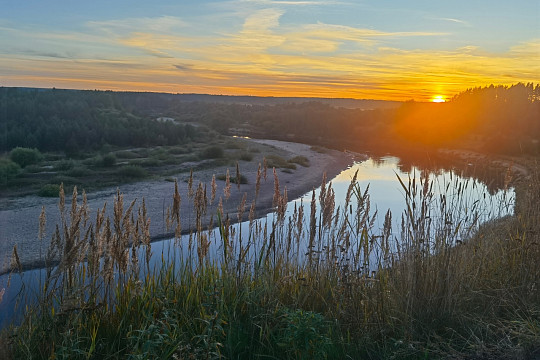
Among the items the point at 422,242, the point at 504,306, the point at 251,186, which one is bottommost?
the point at 251,186

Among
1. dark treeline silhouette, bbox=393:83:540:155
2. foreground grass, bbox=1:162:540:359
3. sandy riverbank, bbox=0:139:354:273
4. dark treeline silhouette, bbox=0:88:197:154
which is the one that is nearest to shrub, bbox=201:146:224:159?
sandy riverbank, bbox=0:139:354:273

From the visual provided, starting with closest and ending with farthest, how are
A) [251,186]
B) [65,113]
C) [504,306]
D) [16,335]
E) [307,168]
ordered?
[16,335]
[504,306]
[251,186]
[307,168]
[65,113]

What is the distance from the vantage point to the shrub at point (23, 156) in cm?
2439

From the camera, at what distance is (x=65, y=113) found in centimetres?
3938

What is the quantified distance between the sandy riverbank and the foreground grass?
1694 millimetres

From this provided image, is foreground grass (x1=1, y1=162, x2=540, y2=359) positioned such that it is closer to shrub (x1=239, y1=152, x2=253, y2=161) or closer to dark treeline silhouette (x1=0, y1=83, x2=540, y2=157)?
dark treeline silhouette (x1=0, y1=83, x2=540, y2=157)

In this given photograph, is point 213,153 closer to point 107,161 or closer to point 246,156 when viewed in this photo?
point 246,156

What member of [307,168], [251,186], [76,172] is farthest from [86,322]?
[307,168]

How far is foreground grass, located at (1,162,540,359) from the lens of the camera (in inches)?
114

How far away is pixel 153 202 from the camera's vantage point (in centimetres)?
1714

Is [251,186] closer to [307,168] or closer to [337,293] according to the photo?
[307,168]

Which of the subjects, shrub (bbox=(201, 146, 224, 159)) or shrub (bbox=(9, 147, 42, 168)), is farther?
shrub (bbox=(201, 146, 224, 159))

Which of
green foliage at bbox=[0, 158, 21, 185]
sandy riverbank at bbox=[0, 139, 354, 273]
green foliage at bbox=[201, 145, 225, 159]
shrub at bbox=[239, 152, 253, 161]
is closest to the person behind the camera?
sandy riverbank at bbox=[0, 139, 354, 273]

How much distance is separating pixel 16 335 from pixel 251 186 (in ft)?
61.0
